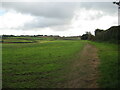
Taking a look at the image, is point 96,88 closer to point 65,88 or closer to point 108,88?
point 108,88

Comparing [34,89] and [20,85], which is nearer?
[34,89]

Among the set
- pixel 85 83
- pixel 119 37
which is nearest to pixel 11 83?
pixel 85 83

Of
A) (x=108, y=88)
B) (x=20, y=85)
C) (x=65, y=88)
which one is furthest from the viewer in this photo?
(x=20, y=85)

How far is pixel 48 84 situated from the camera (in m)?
9.04

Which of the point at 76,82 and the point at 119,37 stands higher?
the point at 119,37

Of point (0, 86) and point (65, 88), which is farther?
point (0, 86)

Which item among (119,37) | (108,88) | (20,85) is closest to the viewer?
(108,88)

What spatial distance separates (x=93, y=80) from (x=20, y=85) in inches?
185

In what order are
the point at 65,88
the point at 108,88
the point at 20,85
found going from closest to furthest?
the point at 108,88 < the point at 65,88 < the point at 20,85

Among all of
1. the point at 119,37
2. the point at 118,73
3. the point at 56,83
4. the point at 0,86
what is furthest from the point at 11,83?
the point at 119,37

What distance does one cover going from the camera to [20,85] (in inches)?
361

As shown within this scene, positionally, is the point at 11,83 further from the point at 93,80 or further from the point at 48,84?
the point at 93,80

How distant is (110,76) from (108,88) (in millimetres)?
2020

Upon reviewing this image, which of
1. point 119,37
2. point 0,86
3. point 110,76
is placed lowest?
point 0,86
